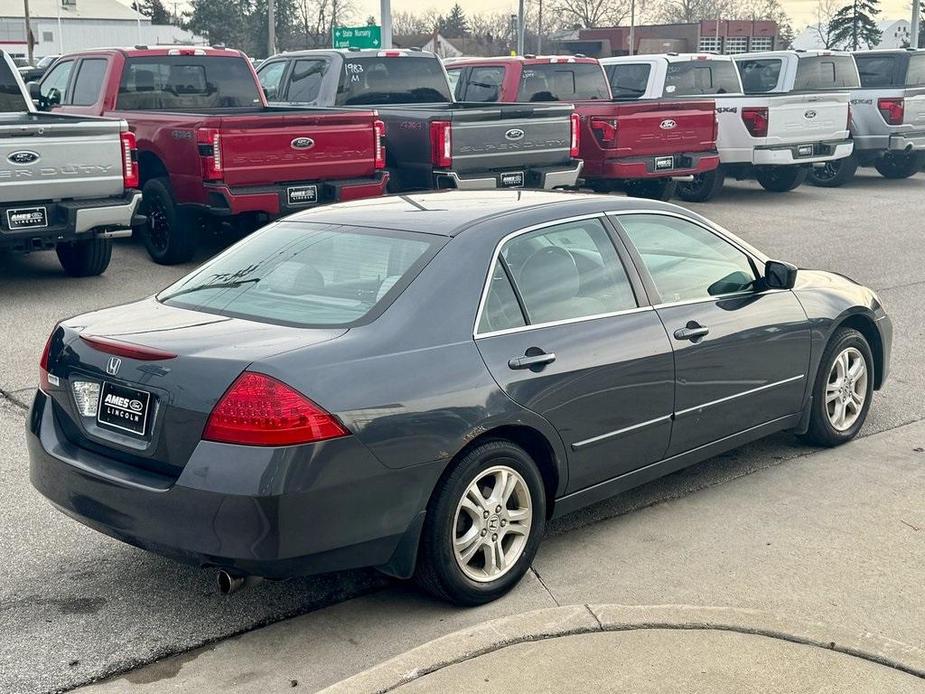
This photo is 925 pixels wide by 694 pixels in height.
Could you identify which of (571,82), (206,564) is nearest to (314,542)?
(206,564)

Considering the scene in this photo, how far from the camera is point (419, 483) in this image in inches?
164

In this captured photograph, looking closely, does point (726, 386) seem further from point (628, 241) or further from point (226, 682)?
point (226, 682)

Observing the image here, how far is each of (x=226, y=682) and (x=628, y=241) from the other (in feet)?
8.37

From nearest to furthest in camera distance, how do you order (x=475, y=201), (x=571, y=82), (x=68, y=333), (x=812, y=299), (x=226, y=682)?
(x=226, y=682) < (x=68, y=333) < (x=475, y=201) < (x=812, y=299) < (x=571, y=82)

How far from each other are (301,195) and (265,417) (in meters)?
7.48

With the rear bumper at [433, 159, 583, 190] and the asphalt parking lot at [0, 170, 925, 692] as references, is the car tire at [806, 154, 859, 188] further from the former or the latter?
the asphalt parking lot at [0, 170, 925, 692]

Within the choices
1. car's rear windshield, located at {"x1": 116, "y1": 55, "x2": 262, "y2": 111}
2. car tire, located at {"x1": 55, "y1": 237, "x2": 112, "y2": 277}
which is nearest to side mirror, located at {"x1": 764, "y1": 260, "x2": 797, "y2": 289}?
car tire, located at {"x1": 55, "y1": 237, "x2": 112, "y2": 277}

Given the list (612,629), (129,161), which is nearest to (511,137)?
(129,161)

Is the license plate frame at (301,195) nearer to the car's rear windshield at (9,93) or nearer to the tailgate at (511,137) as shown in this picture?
the tailgate at (511,137)

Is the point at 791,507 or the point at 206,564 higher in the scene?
the point at 206,564

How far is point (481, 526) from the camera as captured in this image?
174 inches

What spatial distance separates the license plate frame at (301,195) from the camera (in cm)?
1106

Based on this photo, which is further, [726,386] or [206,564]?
[726,386]

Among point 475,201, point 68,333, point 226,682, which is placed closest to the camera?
point 226,682
